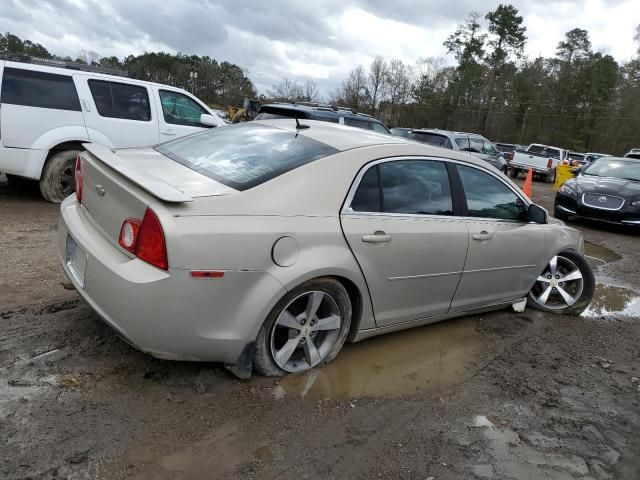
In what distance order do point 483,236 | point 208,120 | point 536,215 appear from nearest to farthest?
point 483,236
point 536,215
point 208,120

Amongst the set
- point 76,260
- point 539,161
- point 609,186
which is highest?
point 76,260

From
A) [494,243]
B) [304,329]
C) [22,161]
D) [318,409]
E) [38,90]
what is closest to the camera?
[318,409]

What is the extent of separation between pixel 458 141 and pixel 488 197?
11.5 m

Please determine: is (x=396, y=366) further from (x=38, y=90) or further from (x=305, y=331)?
(x=38, y=90)

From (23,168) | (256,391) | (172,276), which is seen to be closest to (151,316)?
(172,276)

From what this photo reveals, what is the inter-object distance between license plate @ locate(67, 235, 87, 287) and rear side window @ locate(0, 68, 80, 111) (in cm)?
447

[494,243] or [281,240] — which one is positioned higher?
[281,240]

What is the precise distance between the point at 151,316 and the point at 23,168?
526 cm

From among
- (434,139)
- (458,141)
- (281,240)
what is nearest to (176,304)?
(281,240)

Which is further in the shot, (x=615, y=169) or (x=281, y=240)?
(x=615, y=169)

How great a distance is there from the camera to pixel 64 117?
6.83 meters

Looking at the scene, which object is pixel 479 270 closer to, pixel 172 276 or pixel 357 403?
pixel 357 403

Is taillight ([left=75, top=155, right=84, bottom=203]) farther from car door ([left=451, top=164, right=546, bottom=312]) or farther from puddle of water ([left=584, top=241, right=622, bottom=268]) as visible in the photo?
puddle of water ([left=584, top=241, right=622, bottom=268])

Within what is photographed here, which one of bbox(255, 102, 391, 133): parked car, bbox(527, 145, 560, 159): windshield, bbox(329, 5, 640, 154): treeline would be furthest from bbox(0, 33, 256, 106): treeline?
bbox(255, 102, 391, 133): parked car
